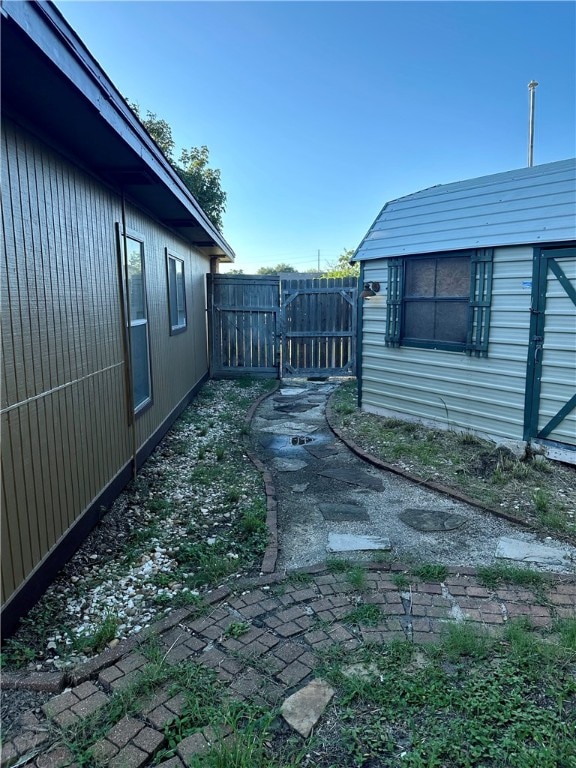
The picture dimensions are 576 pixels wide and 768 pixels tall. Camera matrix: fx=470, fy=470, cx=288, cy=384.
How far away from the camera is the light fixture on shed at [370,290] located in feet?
20.6

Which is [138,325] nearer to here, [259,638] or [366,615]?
[259,638]

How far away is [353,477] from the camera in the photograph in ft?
14.2

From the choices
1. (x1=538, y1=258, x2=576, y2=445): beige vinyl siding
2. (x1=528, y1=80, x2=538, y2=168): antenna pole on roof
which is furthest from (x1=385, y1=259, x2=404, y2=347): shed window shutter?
(x1=528, y1=80, x2=538, y2=168): antenna pole on roof

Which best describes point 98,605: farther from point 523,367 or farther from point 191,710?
point 523,367

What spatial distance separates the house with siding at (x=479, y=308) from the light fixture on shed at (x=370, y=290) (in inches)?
0.6

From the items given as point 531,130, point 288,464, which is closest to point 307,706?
point 288,464

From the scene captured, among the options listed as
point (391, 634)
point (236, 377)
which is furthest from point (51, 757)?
point (236, 377)

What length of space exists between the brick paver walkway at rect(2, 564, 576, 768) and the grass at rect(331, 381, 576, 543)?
97 cm

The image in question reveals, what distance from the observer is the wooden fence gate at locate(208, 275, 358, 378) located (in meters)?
9.46

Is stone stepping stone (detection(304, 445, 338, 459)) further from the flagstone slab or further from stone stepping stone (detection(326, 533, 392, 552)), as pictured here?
stone stepping stone (detection(326, 533, 392, 552))

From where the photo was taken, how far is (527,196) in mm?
4863

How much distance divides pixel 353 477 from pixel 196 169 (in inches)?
495

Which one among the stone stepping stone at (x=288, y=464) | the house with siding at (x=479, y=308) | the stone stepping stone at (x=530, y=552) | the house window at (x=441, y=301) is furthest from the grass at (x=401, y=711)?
the house window at (x=441, y=301)

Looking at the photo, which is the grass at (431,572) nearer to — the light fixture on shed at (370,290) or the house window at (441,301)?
the house window at (441,301)
